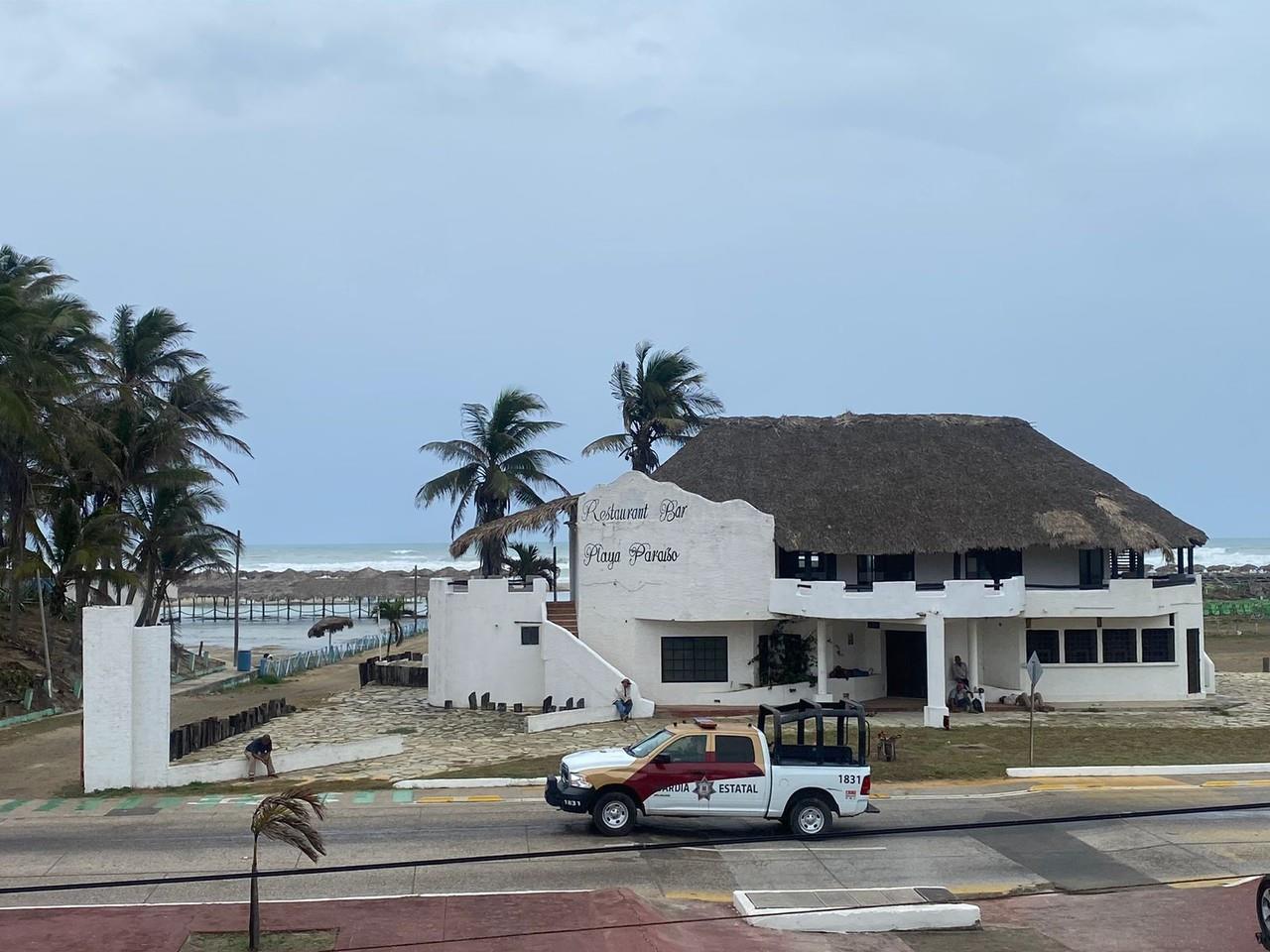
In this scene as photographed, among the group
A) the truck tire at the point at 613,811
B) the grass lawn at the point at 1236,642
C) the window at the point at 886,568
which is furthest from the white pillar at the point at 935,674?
the grass lawn at the point at 1236,642

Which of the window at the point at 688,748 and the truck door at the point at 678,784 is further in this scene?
the window at the point at 688,748

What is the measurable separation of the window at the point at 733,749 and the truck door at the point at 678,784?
0.26 meters

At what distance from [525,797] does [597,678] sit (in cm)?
1240

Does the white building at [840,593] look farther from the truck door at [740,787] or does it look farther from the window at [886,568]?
the truck door at [740,787]

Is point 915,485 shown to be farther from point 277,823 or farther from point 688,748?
point 277,823

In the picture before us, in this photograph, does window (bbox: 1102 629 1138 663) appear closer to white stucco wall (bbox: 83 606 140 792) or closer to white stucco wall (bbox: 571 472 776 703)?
white stucco wall (bbox: 571 472 776 703)

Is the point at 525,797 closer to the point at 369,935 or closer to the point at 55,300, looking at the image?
the point at 369,935

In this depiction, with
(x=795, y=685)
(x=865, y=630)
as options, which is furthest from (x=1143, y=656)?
(x=795, y=685)

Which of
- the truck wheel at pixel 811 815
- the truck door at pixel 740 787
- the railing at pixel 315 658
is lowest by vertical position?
the railing at pixel 315 658

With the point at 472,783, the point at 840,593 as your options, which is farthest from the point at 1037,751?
the point at 472,783

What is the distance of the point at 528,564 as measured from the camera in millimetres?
48250

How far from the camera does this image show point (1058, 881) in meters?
Answer: 17.4

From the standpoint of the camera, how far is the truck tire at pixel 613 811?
19688 mm

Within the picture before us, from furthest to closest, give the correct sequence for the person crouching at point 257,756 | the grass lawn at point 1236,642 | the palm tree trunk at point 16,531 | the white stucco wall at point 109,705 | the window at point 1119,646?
the grass lawn at point 1236,642 → the palm tree trunk at point 16,531 → the window at point 1119,646 → the person crouching at point 257,756 → the white stucco wall at point 109,705
